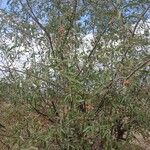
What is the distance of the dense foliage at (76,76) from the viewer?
17.4 feet

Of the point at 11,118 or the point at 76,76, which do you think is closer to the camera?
the point at 76,76

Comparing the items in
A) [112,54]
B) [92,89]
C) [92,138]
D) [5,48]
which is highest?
[5,48]

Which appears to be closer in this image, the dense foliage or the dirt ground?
the dense foliage

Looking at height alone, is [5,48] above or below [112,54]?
above

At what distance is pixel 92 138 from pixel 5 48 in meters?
3.36

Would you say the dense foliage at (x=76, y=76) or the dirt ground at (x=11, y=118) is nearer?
the dense foliage at (x=76, y=76)

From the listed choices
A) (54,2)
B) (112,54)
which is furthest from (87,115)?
(54,2)

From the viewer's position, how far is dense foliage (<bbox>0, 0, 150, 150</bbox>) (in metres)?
5.30

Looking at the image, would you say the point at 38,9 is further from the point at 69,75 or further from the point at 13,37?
the point at 69,75

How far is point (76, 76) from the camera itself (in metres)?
5.13

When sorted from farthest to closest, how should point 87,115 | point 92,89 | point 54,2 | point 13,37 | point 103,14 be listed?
point 13,37 → point 54,2 → point 103,14 → point 87,115 → point 92,89

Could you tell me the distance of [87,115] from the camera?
549 cm

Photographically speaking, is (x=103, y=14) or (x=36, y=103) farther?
(x=36, y=103)

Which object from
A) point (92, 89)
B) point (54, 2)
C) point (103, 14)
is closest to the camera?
point (92, 89)
